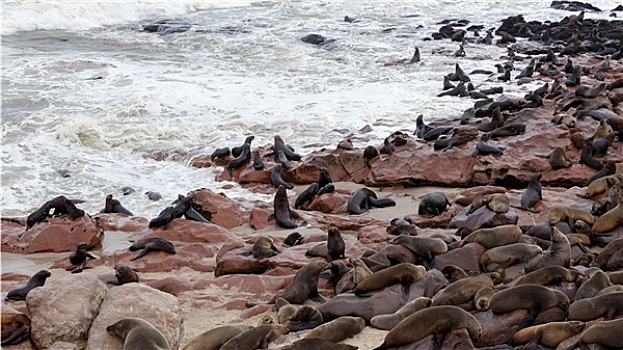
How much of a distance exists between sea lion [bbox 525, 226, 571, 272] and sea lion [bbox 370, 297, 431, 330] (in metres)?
1.23

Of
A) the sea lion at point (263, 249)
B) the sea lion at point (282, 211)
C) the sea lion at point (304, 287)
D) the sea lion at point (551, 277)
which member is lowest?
the sea lion at point (282, 211)

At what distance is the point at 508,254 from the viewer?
21.4ft

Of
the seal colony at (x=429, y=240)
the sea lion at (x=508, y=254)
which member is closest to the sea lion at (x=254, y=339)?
Answer: the seal colony at (x=429, y=240)

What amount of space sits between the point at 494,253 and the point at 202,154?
7616 mm

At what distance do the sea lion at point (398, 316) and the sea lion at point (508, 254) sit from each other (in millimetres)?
1149

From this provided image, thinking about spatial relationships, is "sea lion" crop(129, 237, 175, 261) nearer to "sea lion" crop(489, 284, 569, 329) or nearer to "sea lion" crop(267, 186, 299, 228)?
"sea lion" crop(267, 186, 299, 228)

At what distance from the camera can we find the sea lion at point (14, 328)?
568 cm

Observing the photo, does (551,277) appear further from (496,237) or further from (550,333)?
(496,237)

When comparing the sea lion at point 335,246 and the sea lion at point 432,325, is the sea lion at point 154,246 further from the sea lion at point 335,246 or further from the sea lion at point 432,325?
the sea lion at point 432,325

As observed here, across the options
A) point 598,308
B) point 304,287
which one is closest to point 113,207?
point 304,287

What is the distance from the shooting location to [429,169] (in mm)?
11023

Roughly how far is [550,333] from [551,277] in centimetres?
93

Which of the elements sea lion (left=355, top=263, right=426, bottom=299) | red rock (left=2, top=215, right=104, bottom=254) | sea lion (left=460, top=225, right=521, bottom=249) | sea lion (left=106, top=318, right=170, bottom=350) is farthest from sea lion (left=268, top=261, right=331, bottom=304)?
red rock (left=2, top=215, right=104, bottom=254)

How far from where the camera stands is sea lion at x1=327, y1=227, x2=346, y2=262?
7234 mm
